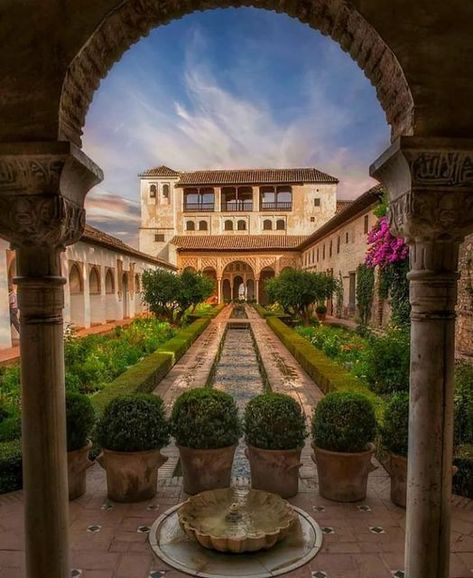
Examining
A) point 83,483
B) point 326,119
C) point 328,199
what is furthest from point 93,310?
point 328,199

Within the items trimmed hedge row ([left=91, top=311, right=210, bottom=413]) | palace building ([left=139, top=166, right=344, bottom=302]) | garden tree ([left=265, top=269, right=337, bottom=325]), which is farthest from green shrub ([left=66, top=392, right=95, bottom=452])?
palace building ([left=139, top=166, right=344, bottom=302])

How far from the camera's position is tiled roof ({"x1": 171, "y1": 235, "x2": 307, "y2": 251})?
39.2 metres

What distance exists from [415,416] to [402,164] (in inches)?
56.8

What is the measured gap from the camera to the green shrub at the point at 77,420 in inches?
160

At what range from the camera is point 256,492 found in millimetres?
3799

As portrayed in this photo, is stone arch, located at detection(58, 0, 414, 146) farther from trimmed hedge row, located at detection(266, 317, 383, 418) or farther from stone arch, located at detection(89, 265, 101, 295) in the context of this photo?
stone arch, located at detection(89, 265, 101, 295)

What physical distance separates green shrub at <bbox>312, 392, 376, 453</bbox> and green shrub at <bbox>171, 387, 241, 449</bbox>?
91 cm

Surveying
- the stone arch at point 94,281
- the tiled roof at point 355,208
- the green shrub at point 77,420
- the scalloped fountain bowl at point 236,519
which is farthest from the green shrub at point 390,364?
the stone arch at point 94,281

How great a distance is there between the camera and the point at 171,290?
1934 centimetres

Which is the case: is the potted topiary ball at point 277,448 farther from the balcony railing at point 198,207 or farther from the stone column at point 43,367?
the balcony railing at point 198,207

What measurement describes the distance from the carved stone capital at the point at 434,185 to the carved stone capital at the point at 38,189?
1792mm

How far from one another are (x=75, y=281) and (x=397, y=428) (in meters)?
16.4

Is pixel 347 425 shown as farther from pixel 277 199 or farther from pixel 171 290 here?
pixel 277 199

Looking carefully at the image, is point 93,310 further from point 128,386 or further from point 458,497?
point 458,497
